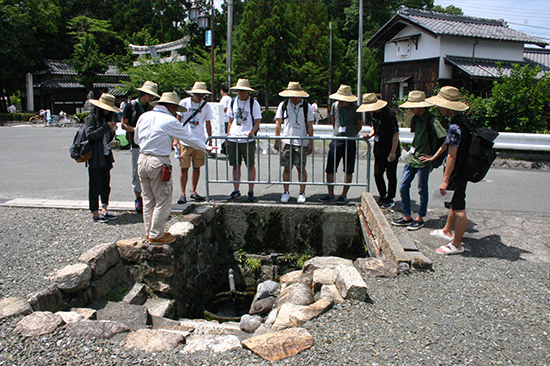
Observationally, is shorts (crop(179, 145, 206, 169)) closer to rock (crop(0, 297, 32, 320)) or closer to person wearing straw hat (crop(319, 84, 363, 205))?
person wearing straw hat (crop(319, 84, 363, 205))

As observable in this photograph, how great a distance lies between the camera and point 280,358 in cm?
331

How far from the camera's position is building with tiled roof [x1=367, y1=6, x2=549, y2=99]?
74.0 feet

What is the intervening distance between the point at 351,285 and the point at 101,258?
288 cm

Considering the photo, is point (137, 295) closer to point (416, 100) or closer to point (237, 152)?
point (237, 152)

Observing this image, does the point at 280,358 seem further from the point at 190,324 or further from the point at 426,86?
the point at 426,86

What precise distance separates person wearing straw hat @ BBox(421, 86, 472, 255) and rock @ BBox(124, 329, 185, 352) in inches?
136

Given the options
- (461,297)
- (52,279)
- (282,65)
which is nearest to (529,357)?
(461,297)

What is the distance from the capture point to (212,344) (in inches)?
144

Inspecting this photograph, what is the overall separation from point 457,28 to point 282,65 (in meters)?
12.1

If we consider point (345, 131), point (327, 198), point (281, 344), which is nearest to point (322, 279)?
point (281, 344)

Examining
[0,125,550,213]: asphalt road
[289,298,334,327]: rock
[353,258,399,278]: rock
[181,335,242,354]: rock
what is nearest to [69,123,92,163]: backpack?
[0,125,550,213]: asphalt road

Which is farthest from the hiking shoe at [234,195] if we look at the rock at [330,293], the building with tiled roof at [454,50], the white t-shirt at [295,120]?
the building with tiled roof at [454,50]

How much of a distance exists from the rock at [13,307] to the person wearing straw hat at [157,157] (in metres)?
1.57

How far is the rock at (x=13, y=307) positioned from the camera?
3.87m
